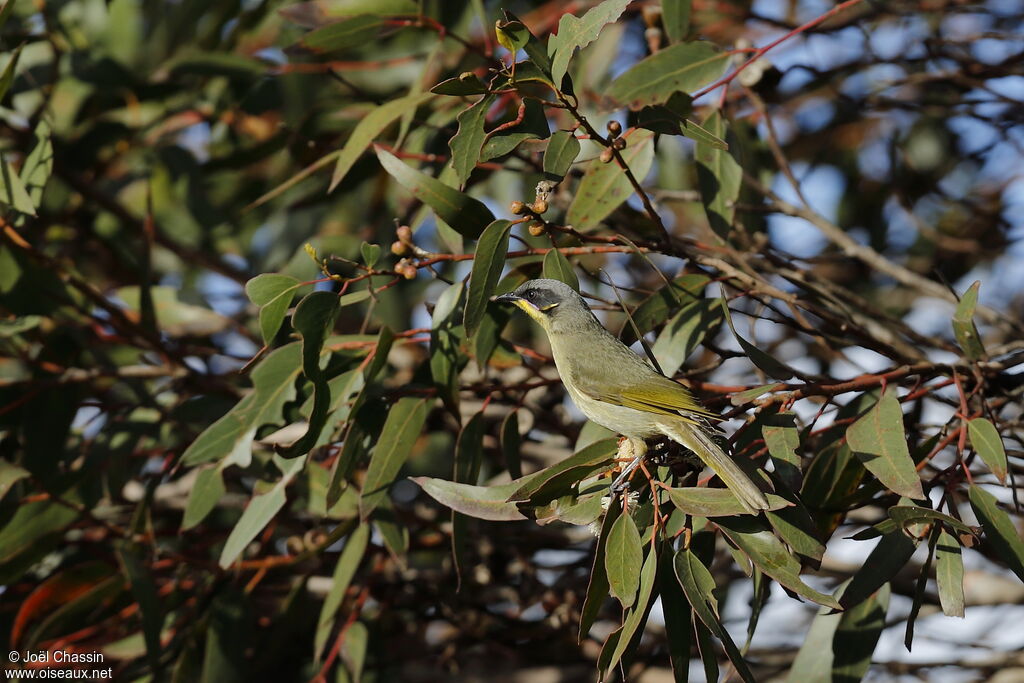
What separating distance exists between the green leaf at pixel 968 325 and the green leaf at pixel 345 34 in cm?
202

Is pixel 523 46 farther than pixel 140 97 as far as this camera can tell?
No

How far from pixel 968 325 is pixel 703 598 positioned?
3.15 feet

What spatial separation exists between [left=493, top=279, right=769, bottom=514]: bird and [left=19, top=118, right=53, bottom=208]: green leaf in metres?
1.51

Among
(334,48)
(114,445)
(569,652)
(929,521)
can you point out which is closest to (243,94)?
(334,48)

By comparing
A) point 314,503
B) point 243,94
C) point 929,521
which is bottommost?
point 314,503

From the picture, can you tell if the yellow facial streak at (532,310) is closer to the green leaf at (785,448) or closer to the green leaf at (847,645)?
the green leaf at (785,448)

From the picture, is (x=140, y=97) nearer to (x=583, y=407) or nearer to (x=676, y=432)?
(x=583, y=407)

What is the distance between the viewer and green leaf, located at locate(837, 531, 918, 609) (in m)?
2.32

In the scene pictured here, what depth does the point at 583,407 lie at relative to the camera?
8.63ft

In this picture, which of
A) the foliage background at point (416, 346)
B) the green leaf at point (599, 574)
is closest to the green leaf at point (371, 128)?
the foliage background at point (416, 346)

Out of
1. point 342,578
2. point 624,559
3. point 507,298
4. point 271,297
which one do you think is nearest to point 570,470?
point 624,559

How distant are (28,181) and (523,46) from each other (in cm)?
182

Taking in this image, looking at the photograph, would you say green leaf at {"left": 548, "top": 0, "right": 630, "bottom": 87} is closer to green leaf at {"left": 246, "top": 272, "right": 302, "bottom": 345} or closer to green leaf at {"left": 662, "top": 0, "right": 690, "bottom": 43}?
green leaf at {"left": 246, "top": 272, "right": 302, "bottom": 345}

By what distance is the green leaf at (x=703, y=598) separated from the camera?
2.00m
